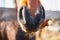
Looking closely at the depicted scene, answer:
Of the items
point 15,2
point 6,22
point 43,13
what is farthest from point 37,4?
point 6,22

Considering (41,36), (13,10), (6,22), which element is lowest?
(41,36)

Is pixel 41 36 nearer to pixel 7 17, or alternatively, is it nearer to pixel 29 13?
pixel 29 13

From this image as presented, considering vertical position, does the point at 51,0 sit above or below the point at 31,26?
above

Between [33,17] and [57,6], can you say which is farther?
[57,6]

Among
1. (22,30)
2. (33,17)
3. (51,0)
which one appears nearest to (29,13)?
(33,17)

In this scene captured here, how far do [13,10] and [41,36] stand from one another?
0.34 meters

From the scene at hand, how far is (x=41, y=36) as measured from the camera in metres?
1.15

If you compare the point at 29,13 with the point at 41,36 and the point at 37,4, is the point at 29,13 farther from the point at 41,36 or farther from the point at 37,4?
the point at 41,36

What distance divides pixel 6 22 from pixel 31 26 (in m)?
0.22

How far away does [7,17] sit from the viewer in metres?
1.14

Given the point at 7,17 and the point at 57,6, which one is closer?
the point at 7,17

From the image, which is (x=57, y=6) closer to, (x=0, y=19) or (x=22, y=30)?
(x=22, y=30)

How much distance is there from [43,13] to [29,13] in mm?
132

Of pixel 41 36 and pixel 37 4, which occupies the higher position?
pixel 37 4
